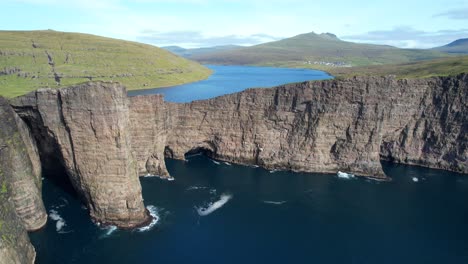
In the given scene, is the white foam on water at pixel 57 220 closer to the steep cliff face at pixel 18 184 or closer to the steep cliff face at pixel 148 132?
the steep cliff face at pixel 18 184

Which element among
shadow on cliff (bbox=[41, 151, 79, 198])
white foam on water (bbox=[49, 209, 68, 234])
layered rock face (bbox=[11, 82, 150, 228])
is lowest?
white foam on water (bbox=[49, 209, 68, 234])

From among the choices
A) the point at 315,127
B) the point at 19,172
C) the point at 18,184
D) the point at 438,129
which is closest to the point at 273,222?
the point at 315,127

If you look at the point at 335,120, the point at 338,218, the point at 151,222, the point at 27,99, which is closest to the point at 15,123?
the point at 27,99

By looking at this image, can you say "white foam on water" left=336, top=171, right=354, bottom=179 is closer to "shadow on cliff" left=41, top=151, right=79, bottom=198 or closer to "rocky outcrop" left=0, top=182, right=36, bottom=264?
"shadow on cliff" left=41, top=151, right=79, bottom=198

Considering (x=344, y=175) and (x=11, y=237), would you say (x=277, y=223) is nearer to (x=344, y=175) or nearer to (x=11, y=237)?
(x=344, y=175)

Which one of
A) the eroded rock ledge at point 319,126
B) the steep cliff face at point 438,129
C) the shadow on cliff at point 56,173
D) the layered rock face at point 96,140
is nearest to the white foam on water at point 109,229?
the layered rock face at point 96,140

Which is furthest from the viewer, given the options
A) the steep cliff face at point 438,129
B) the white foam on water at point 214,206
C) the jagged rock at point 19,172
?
the steep cliff face at point 438,129

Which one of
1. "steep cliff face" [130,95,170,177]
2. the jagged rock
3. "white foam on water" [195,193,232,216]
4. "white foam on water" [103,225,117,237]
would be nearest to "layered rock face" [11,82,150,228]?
"white foam on water" [103,225,117,237]
